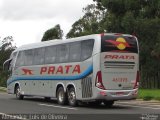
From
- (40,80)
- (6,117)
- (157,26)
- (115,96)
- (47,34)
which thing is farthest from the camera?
(47,34)

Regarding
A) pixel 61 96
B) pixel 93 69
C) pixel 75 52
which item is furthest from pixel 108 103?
pixel 75 52

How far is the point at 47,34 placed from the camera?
9319 cm

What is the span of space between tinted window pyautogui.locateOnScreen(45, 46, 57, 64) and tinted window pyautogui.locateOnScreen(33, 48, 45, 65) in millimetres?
531

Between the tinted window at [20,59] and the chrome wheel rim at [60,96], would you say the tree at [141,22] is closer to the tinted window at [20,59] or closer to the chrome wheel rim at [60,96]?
the tinted window at [20,59]

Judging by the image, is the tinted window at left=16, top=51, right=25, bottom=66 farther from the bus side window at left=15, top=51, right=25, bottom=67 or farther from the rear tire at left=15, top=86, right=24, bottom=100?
the rear tire at left=15, top=86, right=24, bottom=100

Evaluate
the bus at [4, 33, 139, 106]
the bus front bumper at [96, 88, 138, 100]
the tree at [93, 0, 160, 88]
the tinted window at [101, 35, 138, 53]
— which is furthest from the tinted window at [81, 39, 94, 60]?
the tree at [93, 0, 160, 88]

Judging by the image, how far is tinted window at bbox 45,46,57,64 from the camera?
26.8 metres

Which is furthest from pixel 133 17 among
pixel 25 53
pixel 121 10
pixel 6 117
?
pixel 6 117

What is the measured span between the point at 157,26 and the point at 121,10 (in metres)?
4.38

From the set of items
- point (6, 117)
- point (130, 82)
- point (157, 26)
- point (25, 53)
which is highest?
point (157, 26)

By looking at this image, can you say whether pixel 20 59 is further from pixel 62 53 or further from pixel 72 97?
pixel 72 97

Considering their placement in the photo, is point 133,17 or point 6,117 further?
point 133,17

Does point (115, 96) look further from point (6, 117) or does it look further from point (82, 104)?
point (6, 117)

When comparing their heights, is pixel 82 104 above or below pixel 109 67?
below
